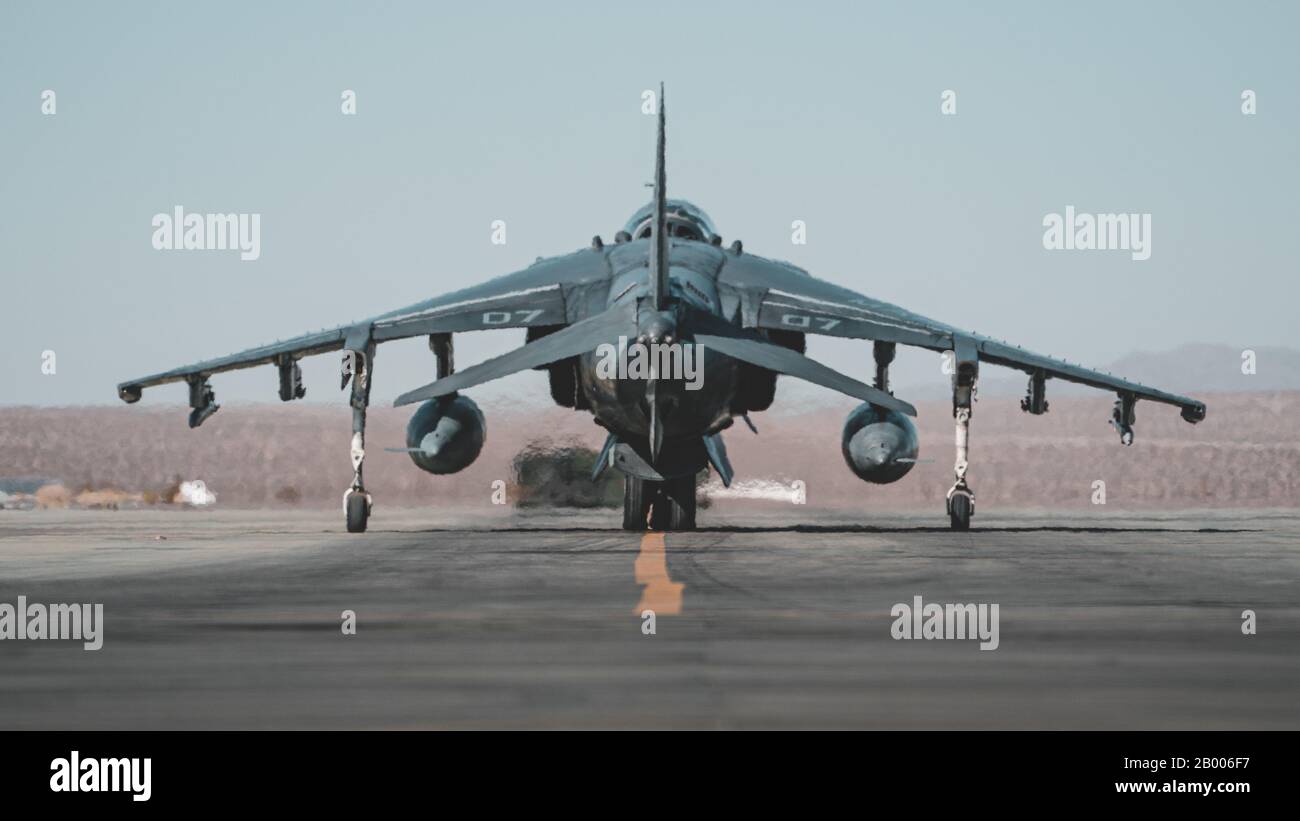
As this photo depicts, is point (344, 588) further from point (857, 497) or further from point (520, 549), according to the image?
point (857, 497)

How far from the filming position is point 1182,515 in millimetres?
43344

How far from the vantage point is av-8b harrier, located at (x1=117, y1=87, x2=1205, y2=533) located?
25625 mm

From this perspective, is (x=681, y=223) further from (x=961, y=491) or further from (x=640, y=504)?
(x=961, y=491)

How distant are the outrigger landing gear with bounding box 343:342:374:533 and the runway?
4092 mm

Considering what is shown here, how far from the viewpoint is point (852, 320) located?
100 ft

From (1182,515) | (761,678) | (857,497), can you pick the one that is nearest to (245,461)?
(857,497)

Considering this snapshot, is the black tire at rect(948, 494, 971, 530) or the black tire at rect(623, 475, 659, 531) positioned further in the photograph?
the black tire at rect(948, 494, 971, 530)

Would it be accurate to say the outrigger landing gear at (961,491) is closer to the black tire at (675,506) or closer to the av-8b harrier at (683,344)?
the av-8b harrier at (683,344)

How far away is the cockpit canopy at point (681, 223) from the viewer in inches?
1277

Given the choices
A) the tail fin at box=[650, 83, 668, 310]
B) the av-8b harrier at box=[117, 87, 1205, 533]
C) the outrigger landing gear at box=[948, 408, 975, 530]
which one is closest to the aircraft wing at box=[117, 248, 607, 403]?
the av-8b harrier at box=[117, 87, 1205, 533]

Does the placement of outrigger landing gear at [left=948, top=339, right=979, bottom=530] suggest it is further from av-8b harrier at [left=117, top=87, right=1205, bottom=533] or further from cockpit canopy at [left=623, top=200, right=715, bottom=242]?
cockpit canopy at [left=623, top=200, right=715, bottom=242]
